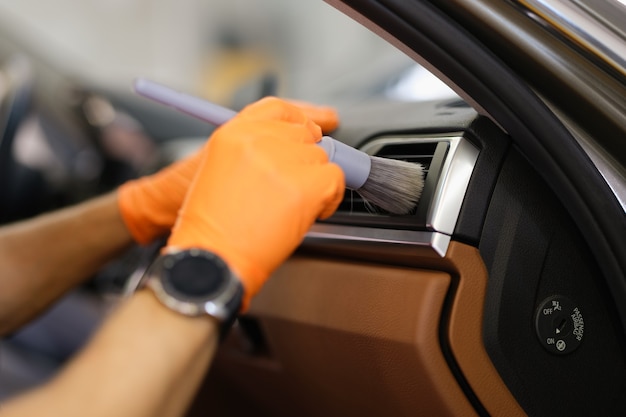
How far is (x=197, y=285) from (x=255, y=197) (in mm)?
100

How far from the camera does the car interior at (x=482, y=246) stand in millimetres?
627

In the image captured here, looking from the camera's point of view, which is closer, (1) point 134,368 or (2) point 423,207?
(1) point 134,368

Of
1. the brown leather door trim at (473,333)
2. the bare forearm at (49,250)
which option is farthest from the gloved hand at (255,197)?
the bare forearm at (49,250)

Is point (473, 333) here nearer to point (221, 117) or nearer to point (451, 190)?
point (451, 190)

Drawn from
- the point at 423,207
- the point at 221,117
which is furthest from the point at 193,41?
the point at 423,207

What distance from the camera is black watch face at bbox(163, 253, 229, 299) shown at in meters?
0.58

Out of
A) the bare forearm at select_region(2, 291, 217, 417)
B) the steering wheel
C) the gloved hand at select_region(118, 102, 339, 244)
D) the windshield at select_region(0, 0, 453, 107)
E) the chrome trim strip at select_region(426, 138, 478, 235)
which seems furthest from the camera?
the windshield at select_region(0, 0, 453, 107)

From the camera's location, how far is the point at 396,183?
2.27ft

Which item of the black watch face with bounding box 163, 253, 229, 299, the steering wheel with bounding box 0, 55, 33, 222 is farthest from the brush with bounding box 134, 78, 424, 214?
the steering wheel with bounding box 0, 55, 33, 222

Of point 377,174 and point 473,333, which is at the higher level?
point 377,174

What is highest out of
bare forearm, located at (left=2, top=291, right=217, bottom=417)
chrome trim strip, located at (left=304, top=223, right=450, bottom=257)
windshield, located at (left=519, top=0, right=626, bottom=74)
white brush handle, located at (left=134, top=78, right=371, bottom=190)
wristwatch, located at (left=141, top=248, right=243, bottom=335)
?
windshield, located at (left=519, top=0, right=626, bottom=74)

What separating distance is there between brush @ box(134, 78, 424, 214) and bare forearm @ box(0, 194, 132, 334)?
447 mm

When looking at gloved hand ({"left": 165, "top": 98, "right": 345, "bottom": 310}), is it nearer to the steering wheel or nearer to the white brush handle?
the white brush handle

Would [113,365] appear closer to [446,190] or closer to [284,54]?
[446,190]
